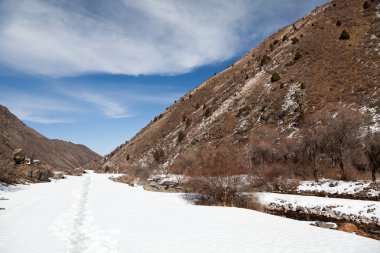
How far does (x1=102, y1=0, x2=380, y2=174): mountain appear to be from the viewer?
135 ft

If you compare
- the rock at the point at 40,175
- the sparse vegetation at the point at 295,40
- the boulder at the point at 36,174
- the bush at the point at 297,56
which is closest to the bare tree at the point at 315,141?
the bush at the point at 297,56

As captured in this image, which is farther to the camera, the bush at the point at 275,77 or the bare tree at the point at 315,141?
the bush at the point at 275,77

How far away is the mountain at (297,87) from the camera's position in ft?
135

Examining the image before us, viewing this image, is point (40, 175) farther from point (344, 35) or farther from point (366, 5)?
point (366, 5)

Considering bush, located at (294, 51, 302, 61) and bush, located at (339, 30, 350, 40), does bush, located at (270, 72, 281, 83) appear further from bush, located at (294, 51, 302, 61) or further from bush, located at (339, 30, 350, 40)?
bush, located at (339, 30, 350, 40)

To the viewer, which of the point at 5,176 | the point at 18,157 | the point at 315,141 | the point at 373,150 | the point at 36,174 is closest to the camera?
the point at 373,150

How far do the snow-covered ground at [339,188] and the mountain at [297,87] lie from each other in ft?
36.0

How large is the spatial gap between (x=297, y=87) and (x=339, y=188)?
86.5ft

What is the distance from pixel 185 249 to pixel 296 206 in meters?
12.8

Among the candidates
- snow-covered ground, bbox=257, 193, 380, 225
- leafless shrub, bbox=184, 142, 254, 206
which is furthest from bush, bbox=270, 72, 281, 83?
leafless shrub, bbox=184, 142, 254, 206

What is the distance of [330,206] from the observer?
63.3ft

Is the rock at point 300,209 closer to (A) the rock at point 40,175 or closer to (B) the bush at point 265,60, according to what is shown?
(A) the rock at point 40,175

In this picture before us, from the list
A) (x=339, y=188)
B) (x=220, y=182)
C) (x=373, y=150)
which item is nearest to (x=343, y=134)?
(x=373, y=150)

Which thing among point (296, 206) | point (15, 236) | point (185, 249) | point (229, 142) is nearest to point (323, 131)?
point (296, 206)
